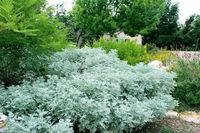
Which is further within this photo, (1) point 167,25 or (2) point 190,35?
(1) point 167,25

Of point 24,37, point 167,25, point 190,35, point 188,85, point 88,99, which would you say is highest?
point 24,37

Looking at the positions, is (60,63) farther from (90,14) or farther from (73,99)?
(90,14)

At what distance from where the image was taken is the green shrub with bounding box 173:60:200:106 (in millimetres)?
7883

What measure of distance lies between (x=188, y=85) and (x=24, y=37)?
3.63 m

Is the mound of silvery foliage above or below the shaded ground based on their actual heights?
above

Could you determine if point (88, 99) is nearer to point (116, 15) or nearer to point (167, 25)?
point (116, 15)

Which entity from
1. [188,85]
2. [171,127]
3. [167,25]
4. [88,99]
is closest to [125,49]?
[188,85]

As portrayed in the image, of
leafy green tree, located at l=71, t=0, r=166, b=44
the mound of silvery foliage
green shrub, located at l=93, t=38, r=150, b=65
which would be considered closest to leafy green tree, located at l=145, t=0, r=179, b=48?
leafy green tree, located at l=71, t=0, r=166, b=44

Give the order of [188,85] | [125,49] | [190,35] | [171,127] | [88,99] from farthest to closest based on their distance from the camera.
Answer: [190,35], [125,49], [188,85], [171,127], [88,99]

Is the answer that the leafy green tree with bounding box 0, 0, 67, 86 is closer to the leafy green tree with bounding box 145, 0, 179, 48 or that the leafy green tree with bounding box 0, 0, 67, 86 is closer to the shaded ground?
the shaded ground

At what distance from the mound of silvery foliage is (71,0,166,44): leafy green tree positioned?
13.2m

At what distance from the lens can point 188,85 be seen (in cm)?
796

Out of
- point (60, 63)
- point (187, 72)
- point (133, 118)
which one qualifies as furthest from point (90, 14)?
point (133, 118)

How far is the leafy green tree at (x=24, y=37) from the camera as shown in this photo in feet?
17.3
